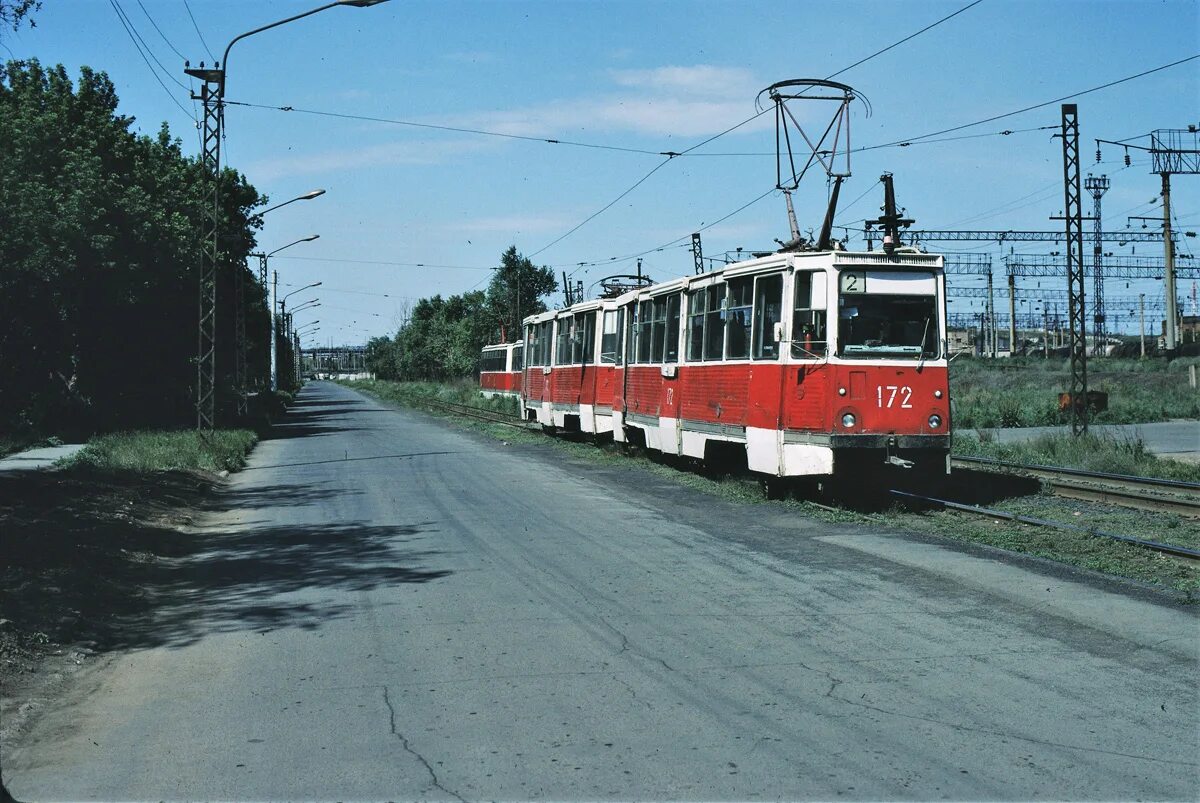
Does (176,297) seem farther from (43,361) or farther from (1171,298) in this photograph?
(1171,298)

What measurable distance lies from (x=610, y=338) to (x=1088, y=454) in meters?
10.3

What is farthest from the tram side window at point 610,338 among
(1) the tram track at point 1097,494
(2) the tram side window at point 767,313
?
(2) the tram side window at point 767,313

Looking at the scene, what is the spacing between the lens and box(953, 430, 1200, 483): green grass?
19.2 metres

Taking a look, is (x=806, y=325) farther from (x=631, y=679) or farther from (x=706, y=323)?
(x=631, y=679)

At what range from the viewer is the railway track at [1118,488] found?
48.6 feet

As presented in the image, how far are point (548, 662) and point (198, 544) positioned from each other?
267 inches

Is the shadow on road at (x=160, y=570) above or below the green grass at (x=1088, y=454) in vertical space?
below

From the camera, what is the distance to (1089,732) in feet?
18.0

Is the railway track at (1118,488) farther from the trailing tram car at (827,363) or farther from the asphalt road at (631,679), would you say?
the asphalt road at (631,679)

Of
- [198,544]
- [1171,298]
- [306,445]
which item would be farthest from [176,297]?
[1171,298]

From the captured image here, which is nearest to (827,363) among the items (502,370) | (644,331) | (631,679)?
(644,331)

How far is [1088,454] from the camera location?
69.4ft

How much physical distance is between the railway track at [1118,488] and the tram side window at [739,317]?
200 inches

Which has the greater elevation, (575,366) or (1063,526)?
(575,366)
